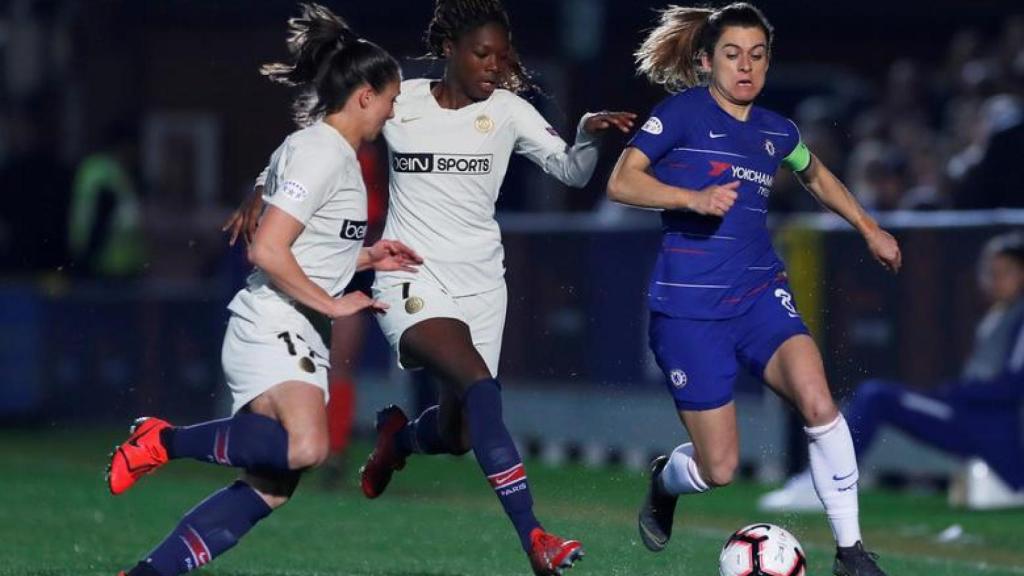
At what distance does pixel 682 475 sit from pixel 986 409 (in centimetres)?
374

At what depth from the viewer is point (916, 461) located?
1341 cm

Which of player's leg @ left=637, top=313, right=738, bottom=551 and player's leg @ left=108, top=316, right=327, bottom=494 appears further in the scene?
player's leg @ left=637, top=313, right=738, bottom=551

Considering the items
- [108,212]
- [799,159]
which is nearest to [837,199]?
[799,159]

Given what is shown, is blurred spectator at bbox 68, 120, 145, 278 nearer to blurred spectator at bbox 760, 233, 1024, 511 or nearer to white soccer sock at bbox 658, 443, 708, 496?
blurred spectator at bbox 760, 233, 1024, 511

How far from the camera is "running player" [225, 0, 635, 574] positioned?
8.89 metres

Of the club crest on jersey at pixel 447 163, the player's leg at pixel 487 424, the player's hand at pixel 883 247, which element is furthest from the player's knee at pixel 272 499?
the player's hand at pixel 883 247

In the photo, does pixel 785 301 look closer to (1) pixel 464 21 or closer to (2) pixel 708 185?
(2) pixel 708 185

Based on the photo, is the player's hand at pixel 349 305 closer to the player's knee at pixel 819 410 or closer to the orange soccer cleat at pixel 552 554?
the orange soccer cleat at pixel 552 554

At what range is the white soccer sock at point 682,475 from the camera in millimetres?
9070

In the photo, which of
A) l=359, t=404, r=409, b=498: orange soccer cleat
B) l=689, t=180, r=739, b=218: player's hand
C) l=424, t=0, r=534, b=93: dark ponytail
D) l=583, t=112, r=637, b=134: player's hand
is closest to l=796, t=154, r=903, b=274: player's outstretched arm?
l=583, t=112, r=637, b=134: player's hand

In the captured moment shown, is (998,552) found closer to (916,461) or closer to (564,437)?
→ (916,461)

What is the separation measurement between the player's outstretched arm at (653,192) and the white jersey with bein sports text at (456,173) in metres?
0.37

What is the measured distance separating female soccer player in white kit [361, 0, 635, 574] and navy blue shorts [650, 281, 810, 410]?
2.21 feet

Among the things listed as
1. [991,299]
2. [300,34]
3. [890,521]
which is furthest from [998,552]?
[300,34]
